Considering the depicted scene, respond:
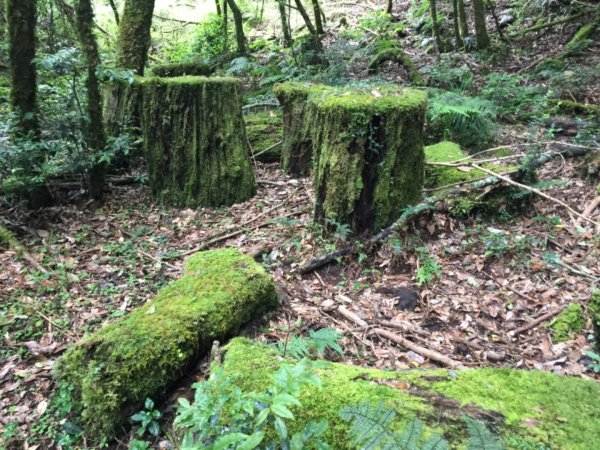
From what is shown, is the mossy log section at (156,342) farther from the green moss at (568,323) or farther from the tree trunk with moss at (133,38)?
the tree trunk with moss at (133,38)

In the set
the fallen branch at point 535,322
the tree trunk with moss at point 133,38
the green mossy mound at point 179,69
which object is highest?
the tree trunk with moss at point 133,38

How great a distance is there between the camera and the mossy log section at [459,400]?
5.77 ft

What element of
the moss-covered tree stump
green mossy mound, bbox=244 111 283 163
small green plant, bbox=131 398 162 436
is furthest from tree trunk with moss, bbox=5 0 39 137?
small green plant, bbox=131 398 162 436

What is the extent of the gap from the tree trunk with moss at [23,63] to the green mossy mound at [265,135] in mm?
3303

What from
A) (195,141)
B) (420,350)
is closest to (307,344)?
(420,350)

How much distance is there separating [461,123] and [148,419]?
244 inches

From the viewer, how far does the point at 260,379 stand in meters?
2.18

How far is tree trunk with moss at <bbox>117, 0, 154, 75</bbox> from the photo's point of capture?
7441 mm

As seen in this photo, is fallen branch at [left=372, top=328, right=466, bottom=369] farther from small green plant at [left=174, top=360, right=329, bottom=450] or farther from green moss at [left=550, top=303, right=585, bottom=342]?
small green plant at [left=174, top=360, right=329, bottom=450]

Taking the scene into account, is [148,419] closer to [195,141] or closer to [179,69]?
[195,141]

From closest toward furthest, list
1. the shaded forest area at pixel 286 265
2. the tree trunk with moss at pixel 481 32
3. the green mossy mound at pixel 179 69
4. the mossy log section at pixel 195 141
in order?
the shaded forest area at pixel 286 265, the mossy log section at pixel 195 141, the green mossy mound at pixel 179 69, the tree trunk with moss at pixel 481 32

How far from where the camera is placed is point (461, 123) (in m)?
6.68

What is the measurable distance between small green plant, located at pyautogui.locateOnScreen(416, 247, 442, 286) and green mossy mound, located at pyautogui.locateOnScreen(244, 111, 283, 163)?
371 centimetres

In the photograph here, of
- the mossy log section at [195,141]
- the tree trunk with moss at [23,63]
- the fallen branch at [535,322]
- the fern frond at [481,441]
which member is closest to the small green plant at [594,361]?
the fallen branch at [535,322]
